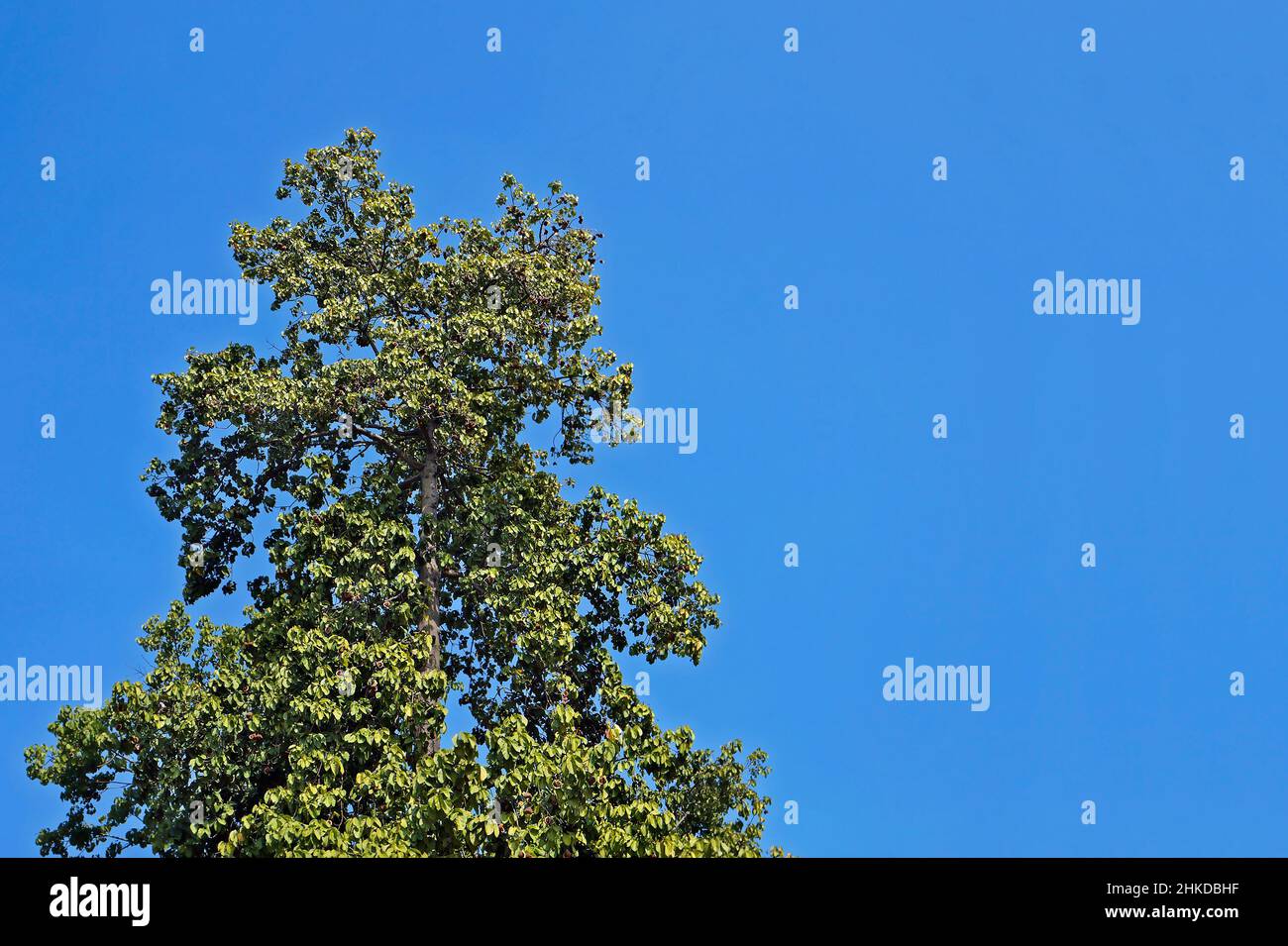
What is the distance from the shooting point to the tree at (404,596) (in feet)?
60.1

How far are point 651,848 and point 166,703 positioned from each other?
26.1 feet

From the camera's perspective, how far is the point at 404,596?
859 inches

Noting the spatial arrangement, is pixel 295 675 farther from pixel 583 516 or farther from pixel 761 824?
pixel 761 824

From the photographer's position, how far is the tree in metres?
18.3
